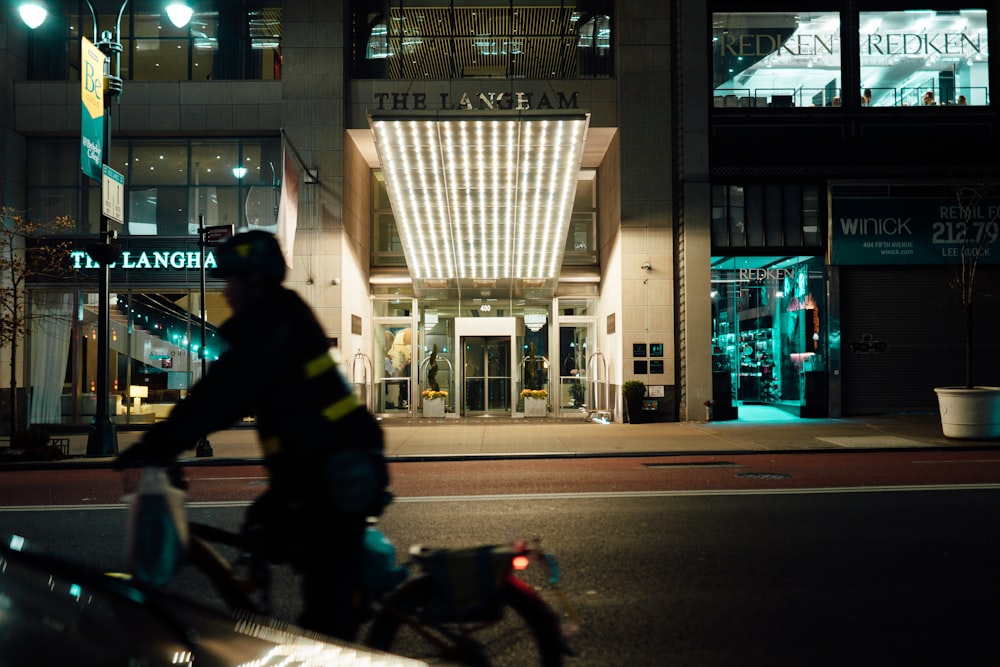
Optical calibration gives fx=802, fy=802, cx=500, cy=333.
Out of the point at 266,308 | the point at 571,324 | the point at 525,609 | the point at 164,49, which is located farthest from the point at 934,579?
the point at 164,49

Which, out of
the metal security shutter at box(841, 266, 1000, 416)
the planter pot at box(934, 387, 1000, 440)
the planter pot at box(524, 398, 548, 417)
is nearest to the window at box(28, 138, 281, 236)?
the planter pot at box(524, 398, 548, 417)

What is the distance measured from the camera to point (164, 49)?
22531mm

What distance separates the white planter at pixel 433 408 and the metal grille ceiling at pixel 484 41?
9705 millimetres

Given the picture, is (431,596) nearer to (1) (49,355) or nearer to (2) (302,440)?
(2) (302,440)

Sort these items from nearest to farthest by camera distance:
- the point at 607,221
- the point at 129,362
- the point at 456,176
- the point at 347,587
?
the point at 347,587 < the point at 456,176 < the point at 129,362 < the point at 607,221

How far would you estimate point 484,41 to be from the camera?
952 inches

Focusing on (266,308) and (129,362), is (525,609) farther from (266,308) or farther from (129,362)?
(129,362)

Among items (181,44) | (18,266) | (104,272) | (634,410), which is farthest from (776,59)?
(18,266)

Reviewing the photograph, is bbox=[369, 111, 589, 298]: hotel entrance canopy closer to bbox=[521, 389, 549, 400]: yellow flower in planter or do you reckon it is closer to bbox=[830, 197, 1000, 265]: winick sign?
bbox=[521, 389, 549, 400]: yellow flower in planter

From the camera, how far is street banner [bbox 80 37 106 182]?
14.5m

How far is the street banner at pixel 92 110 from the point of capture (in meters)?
14.5

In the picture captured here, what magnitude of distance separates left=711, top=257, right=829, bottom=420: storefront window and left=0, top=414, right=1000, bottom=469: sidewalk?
1406 mm

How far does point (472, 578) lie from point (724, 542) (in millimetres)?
4586

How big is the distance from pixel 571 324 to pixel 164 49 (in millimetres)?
14413
